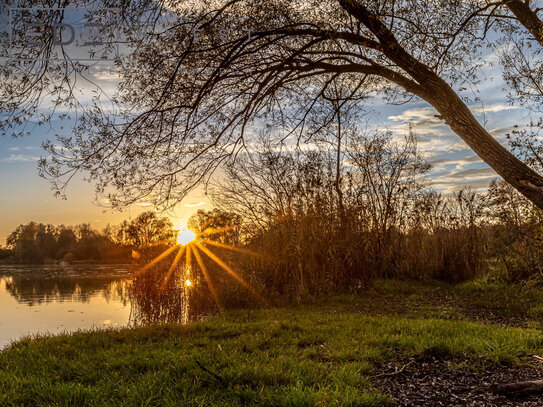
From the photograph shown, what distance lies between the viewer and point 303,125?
357 inches

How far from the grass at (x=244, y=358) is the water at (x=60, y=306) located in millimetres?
3399

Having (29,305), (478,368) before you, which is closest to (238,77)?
(478,368)

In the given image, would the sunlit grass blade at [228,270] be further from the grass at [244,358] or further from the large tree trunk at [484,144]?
the large tree trunk at [484,144]

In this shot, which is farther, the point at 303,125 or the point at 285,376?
the point at 303,125

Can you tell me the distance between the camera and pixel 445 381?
3906 millimetres

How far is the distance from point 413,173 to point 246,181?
17.8ft

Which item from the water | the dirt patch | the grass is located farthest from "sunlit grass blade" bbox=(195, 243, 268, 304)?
the dirt patch

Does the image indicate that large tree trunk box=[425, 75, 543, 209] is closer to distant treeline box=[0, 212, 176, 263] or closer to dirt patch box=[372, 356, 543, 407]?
dirt patch box=[372, 356, 543, 407]

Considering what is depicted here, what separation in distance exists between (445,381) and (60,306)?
16.2 metres

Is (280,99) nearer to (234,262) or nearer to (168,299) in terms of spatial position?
(234,262)

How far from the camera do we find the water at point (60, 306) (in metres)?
12.4

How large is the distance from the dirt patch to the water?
6.67 m

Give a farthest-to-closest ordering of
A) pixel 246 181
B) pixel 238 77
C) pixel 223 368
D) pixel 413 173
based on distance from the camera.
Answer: pixel 413 173 → pixel 246 181 → pixel 238 77 → pixel 223 368

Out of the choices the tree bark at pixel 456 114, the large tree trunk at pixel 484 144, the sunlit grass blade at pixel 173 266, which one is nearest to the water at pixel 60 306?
the sunlit grass blade at pixel 173 266
